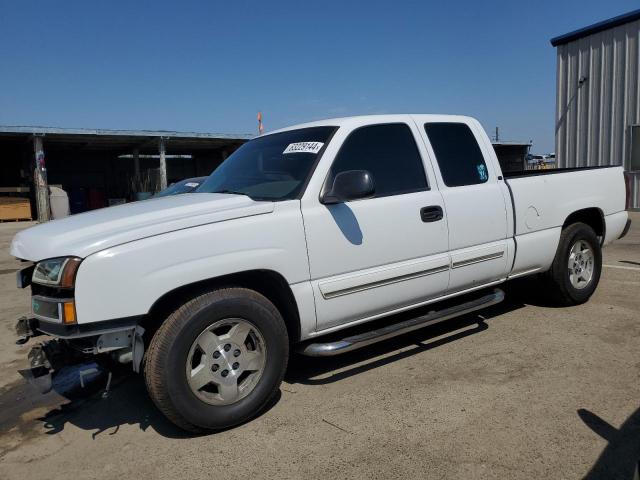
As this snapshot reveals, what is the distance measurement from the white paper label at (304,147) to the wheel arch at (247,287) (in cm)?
99

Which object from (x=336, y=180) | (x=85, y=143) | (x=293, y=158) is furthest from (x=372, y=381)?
(x=85, y=143)

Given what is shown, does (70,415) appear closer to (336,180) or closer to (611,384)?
(336,180)

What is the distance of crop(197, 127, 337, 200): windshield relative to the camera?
3615 mm

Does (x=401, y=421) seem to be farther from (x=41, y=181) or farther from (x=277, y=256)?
(x=41, y=181)

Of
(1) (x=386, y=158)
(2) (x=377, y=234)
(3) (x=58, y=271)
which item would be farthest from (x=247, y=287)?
(1) (x=386, y=158)

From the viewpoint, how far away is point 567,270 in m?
5.13

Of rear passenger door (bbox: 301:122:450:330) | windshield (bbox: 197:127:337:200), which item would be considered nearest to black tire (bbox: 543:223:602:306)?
rear passenger door (bbox: 301:122:450:330)

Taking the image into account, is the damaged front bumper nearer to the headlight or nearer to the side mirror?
the headlight

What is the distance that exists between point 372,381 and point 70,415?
2.10 meters

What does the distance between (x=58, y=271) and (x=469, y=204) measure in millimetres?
3001

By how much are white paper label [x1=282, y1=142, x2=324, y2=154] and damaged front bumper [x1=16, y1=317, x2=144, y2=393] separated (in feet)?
5.53

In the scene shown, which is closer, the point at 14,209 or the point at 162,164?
the point at 14,209

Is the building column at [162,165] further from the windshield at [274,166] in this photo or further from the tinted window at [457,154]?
the tinted window at [457,154]

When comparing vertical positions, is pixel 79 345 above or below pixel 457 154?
below
